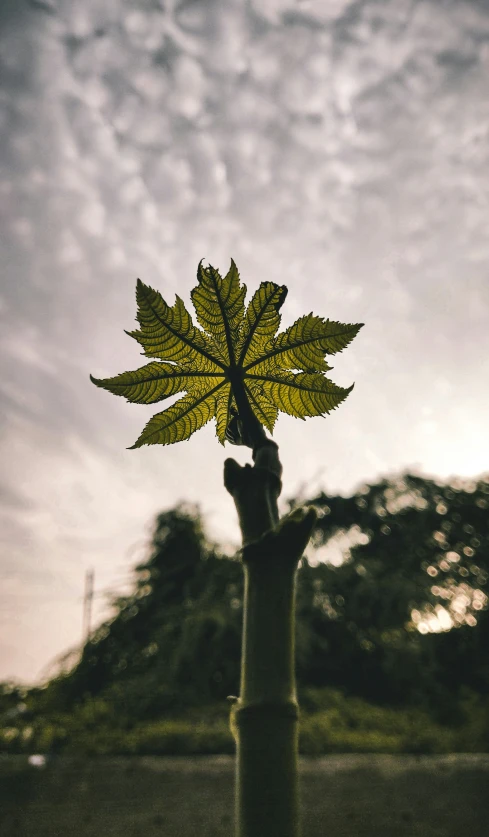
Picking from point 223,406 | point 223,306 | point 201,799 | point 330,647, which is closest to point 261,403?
point 223,406

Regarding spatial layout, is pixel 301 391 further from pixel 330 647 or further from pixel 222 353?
pixel 330 647

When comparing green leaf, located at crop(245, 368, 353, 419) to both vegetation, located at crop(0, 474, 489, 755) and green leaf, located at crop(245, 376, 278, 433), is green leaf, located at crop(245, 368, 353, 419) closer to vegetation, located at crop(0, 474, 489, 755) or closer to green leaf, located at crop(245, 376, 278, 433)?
green leaf, located at crop(245, 376, 278, 433)

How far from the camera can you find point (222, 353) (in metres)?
0.81

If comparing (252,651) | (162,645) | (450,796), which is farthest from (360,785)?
(162,645)

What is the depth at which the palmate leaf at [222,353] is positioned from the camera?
792mm

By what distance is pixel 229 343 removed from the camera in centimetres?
81

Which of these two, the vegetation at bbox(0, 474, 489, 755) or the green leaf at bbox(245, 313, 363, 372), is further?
the vegetation at bbox(0, 474, 489, 755)

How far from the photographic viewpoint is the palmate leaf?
0.79 m

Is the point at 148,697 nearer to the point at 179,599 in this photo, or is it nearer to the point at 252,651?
the point at 179,599

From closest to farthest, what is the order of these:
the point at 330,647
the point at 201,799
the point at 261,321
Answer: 1. the point at 261,321
2. the point at 201,799
3. the point at 330,647

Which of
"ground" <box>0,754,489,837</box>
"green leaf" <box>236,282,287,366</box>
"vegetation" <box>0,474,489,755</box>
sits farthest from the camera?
"vegetation" <box>0,474,489,755</box>

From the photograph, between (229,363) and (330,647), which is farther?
(330,647)

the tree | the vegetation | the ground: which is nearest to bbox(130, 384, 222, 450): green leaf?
the tree

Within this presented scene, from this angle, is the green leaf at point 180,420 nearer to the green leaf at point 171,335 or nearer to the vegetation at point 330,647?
the green leaf at point 171,335
